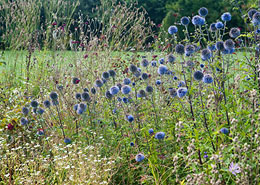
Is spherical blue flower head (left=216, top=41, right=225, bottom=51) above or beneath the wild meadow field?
above

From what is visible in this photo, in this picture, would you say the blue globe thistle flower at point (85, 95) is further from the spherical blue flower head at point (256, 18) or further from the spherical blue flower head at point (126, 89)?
the spherical blue flower head at point (256, 18)

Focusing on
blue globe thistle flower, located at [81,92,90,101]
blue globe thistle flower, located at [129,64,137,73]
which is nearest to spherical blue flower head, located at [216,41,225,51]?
blue globe thistle flower, located at [129,64,137,73]

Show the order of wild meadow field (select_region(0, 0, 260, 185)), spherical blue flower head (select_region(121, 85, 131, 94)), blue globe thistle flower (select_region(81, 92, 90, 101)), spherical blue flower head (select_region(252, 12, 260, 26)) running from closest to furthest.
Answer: wild meadow field (select_region(0, 0, 260, 185))
spherical blue flower head (select_region(252, 12, 260, 26))
spherical blue flower head (select_region(121, 85, 131, 94))
blue globe thistle flower (select_region(81, 92, 90, 101))

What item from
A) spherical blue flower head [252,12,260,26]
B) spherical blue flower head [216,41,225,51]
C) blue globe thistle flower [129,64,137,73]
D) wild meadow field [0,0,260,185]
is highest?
spherical blue flower head [252,12,260,26]

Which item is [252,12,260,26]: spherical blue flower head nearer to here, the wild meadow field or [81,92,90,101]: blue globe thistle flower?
the wild meadow field

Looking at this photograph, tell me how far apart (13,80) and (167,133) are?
13.2 ft

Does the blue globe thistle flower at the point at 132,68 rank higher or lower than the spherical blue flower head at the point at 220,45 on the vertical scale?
lower

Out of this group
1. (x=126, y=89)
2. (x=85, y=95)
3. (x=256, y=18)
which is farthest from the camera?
(x=85, y=95)

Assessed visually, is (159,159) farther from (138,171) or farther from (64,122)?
(64,122)

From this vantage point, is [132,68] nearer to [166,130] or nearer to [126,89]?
[126,89]

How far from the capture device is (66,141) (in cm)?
344

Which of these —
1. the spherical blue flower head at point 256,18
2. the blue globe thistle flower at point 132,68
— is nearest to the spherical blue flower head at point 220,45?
the spherical blue flower head at point 256,18

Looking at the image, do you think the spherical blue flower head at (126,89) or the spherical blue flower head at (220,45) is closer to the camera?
the spherical blue flower head at (220,45)

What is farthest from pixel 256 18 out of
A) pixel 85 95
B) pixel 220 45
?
pixel 85 95
